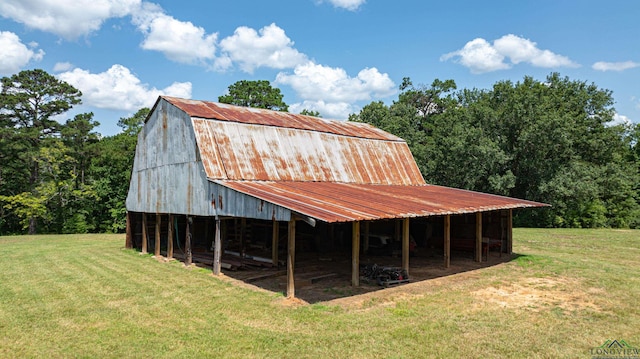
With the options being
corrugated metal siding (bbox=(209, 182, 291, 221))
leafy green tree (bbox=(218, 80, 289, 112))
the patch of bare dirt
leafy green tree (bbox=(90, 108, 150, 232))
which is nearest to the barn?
corrugated metal siding (bbox=(209, 182, 291, 221))

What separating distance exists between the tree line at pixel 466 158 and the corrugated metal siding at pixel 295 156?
14.4 meters

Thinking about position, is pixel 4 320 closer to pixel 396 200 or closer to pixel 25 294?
pixel 25 294

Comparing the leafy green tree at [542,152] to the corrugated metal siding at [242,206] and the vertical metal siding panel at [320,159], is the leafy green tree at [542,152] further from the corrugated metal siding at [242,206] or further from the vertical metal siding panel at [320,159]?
the corrugated metal siding at [242,206]

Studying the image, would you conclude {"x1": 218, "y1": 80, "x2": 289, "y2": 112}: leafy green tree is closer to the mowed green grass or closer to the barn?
the barn

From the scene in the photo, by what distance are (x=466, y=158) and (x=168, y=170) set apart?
82.5 ft

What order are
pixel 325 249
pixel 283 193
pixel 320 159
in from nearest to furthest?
1. pixel 283 193
2. pixel 320 159
3. pixel 325 249

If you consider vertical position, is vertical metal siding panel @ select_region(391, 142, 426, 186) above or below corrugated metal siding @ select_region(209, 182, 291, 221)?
above

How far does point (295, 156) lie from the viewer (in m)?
18.5

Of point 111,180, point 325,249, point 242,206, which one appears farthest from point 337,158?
point 111,180

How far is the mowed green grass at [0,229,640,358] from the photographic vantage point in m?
7.57

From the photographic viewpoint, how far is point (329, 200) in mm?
12953

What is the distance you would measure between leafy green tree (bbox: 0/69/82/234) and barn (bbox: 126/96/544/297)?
18.5 metres

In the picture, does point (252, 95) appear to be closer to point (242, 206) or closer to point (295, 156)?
point (295, 156)

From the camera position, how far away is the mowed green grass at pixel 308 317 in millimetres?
7570
